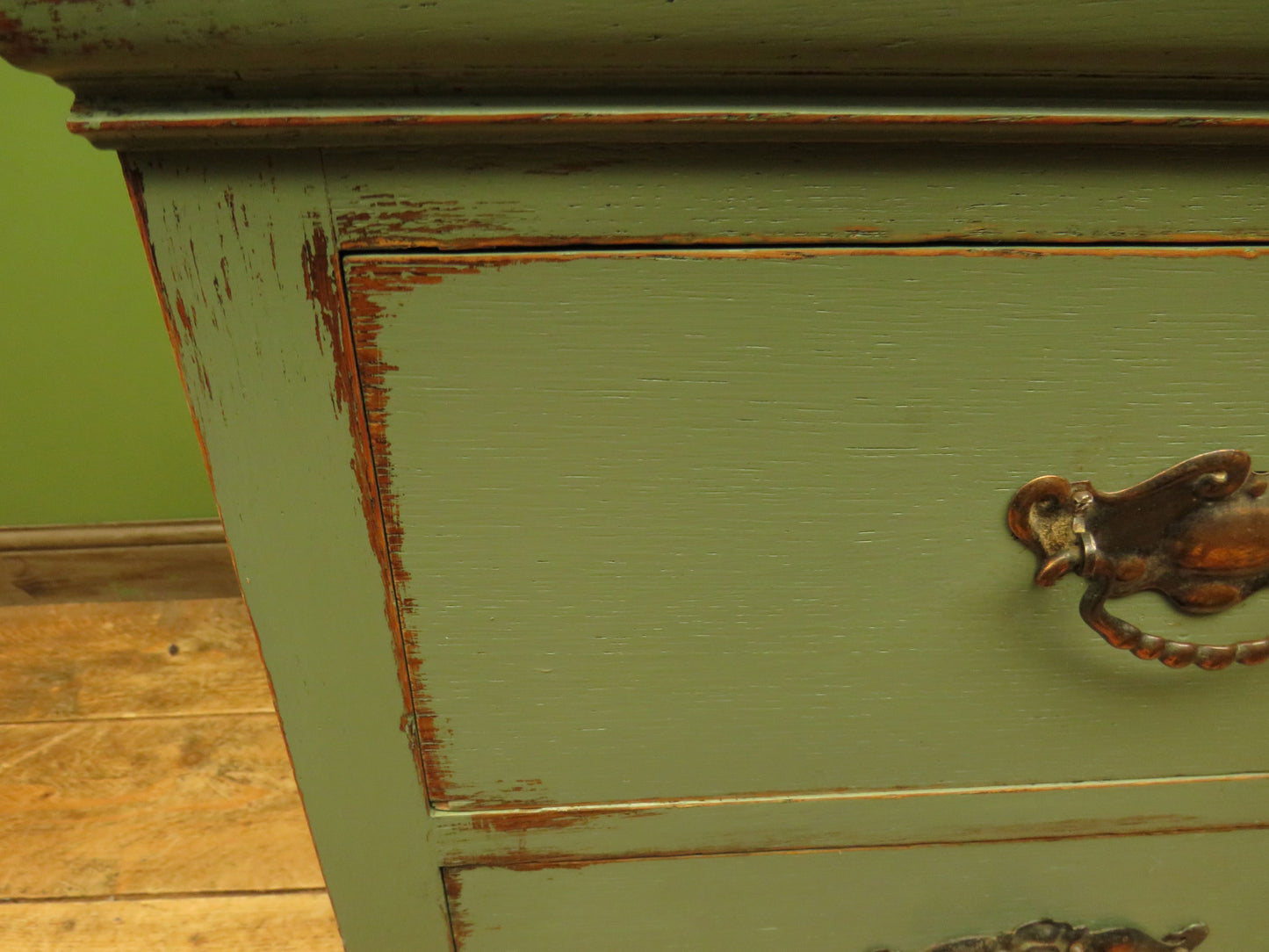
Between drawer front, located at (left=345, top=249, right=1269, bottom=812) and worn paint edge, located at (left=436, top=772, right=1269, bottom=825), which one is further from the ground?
drawer front, located at (left=345, top=249, right=1269, bottom=812)

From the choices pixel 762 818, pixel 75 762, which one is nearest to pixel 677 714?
pixel 762 818

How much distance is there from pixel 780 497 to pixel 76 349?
3.19 feet

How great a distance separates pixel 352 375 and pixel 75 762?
82 cm

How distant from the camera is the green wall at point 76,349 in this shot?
0.89 metres

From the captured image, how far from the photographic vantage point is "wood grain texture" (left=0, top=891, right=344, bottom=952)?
28.2 inches

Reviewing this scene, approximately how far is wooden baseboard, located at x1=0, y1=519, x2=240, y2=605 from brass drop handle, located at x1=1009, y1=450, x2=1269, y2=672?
3.29 feet

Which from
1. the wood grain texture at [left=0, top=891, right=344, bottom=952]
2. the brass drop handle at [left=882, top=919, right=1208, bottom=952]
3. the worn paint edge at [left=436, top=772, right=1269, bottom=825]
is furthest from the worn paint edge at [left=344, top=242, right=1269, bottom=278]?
the wood grain texture at [left=0, top=891, right=344, bottom=952]

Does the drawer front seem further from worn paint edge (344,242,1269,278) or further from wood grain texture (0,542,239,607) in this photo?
wood grain texture (0,542,239,607)

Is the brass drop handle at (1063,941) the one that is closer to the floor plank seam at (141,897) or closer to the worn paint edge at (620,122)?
the worn paint edge at (620,122)

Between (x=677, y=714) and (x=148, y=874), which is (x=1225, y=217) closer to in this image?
(x=677, y=714)

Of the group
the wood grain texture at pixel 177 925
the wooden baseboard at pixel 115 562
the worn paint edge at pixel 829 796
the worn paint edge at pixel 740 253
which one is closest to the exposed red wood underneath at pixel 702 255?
the worn paint edge at pixel 740 253

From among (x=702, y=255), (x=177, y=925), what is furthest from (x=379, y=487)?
(x=177, y=925)

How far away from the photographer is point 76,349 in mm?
975

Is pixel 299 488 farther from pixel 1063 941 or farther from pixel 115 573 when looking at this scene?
pixel 115 573
